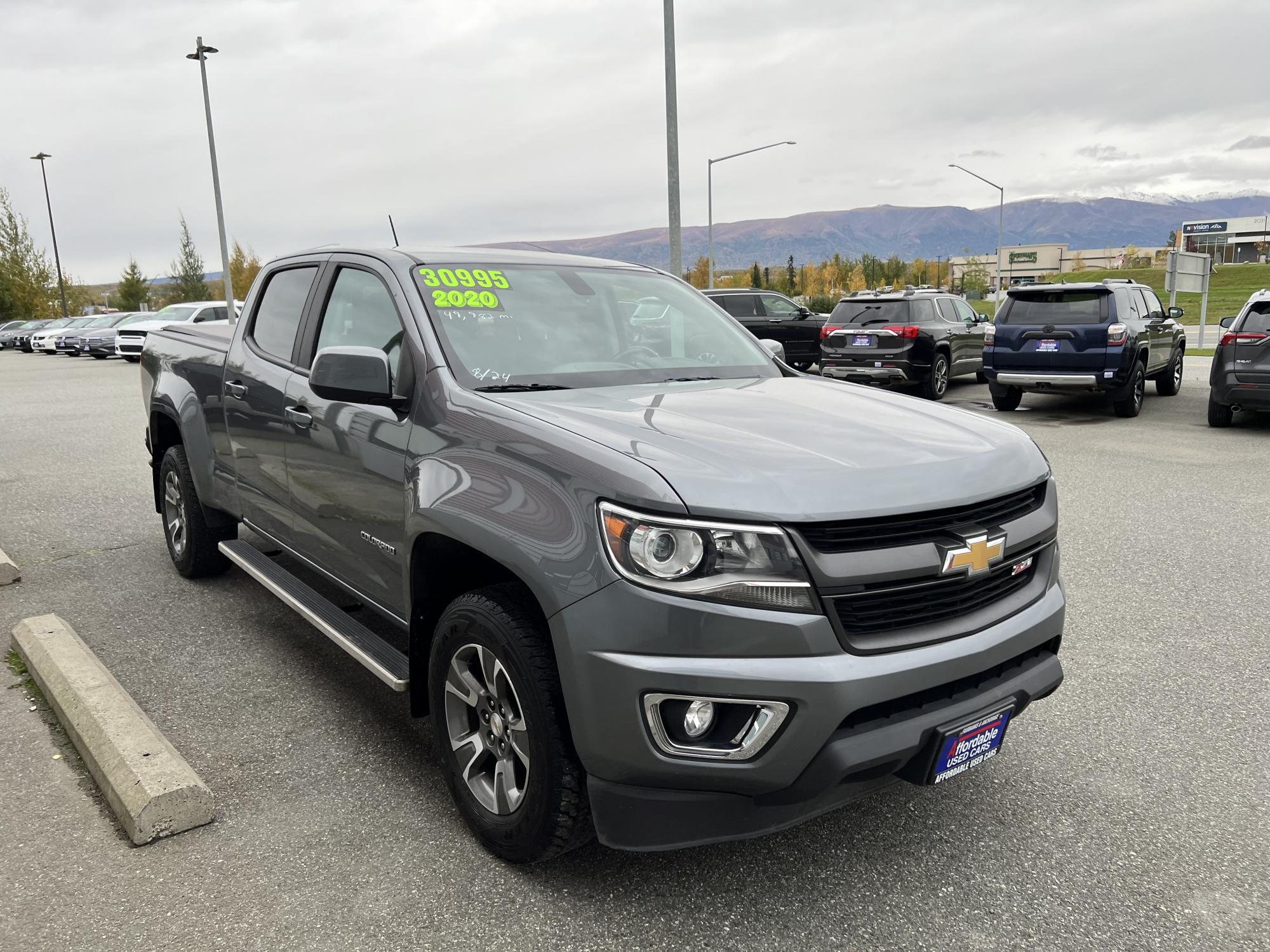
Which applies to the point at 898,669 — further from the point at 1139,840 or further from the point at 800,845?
the point at 1139,840

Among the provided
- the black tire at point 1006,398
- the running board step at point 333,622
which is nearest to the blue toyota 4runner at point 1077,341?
the black tire at point 1006,398

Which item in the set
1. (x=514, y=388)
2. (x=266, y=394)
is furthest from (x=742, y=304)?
(x=514, y=388)

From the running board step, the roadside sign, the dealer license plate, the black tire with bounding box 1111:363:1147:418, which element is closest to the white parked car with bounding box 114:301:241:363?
the black tire with bounding box 1111:363:1147:418

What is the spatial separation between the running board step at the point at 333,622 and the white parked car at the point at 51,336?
135ft

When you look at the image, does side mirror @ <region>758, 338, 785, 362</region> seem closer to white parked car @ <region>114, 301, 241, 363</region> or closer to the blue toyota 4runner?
the blue toyota 4runner

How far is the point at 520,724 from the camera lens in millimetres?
2627

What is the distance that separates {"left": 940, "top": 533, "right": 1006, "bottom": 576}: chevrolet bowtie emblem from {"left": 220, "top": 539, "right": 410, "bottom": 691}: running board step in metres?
1.72

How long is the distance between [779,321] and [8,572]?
52.5 ft

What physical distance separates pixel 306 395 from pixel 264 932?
2015 mm

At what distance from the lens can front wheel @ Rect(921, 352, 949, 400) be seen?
1565cm

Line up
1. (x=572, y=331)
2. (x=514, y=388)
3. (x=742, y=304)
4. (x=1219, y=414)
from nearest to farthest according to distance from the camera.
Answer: (x=514, y=388) → (x=572, y=331) → (x=1219, y=414) → (x=742, y=304)

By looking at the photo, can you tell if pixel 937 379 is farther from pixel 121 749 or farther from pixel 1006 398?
pixel 121 749

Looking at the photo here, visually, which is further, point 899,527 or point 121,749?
point 121,749

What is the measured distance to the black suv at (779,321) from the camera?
19.6 metres
